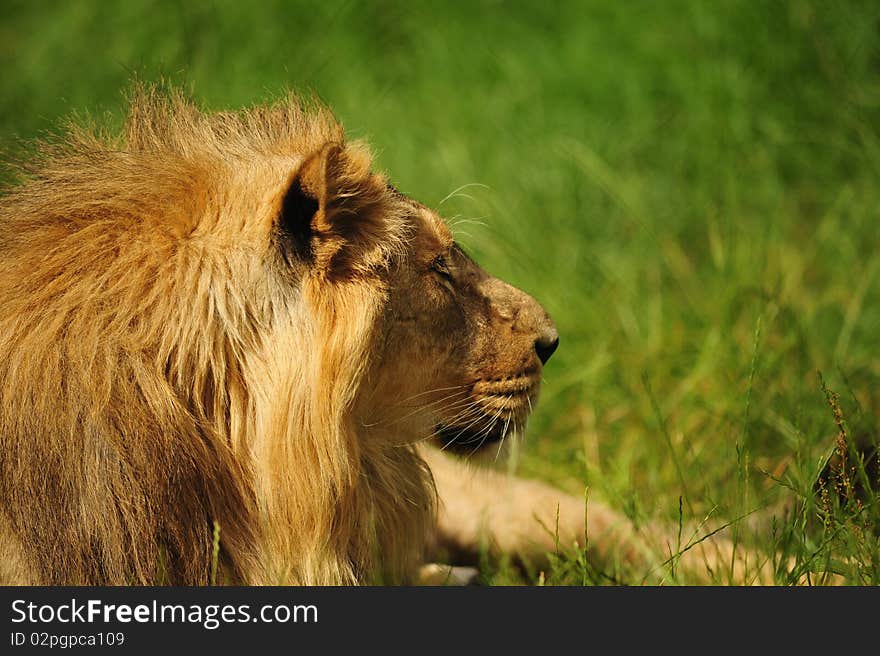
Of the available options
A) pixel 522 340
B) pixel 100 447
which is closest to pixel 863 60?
pixel 522 340

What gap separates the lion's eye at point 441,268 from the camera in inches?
96.3

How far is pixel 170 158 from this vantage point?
2307 mm

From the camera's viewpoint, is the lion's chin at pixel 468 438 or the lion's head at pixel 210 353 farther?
the lion's chin at pixel 468 438

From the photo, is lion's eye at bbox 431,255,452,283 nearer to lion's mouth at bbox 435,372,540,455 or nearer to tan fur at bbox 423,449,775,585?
lion's mouth at bbox 435,372,540,455

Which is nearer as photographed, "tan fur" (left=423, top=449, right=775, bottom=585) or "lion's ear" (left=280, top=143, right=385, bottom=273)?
"lion's ear" (left=280, top=143, right=385, bottom=273)

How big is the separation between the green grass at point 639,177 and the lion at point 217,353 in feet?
1.99

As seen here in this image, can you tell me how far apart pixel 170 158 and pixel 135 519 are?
77 cm

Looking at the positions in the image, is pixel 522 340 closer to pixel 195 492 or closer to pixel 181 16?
pixel 195 492

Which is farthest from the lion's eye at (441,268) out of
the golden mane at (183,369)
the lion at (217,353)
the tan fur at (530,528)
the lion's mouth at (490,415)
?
the tan fur at (530,528)

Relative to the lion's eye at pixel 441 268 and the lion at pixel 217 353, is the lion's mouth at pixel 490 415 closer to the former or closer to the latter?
the lion at pixel 217 353

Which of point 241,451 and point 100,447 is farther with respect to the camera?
point 241,451

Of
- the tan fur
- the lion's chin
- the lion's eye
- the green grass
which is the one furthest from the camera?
the green grass

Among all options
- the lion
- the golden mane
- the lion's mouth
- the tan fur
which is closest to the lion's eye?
the lion

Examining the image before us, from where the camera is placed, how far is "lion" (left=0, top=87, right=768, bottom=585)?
2.05 m
